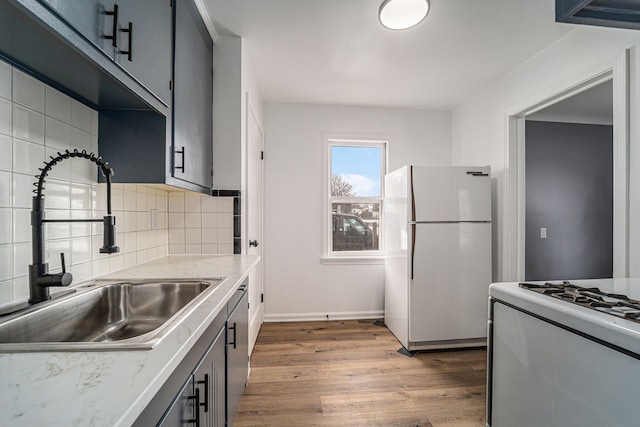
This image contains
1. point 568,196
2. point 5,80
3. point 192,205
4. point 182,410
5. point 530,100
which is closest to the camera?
point 182,410

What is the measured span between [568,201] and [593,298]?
9.54ft

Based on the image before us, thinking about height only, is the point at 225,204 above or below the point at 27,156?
below

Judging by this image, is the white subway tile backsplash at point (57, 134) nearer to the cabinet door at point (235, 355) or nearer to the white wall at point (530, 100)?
the cabinet door at point (235, 355)

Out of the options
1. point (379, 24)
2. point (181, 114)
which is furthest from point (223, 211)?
point (379, 24)

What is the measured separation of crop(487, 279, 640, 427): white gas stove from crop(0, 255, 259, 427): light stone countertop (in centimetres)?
124

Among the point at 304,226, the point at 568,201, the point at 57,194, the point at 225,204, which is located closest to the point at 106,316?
the point at 57,194

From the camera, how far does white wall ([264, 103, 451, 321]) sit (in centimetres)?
313

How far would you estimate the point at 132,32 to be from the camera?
40.6 inches

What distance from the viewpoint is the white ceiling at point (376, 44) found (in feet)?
5.72

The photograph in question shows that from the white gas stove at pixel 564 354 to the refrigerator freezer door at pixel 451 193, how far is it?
3.76ft

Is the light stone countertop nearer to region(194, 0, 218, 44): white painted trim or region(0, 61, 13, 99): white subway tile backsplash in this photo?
region(0, 61, 13, 99): white subway tile backsplash

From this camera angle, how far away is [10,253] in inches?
36.8

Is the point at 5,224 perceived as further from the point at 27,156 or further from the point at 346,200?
the point at 346,200

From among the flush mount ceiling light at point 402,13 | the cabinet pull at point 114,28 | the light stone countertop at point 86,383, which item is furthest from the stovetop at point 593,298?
the cabinet pull at point 114,28
